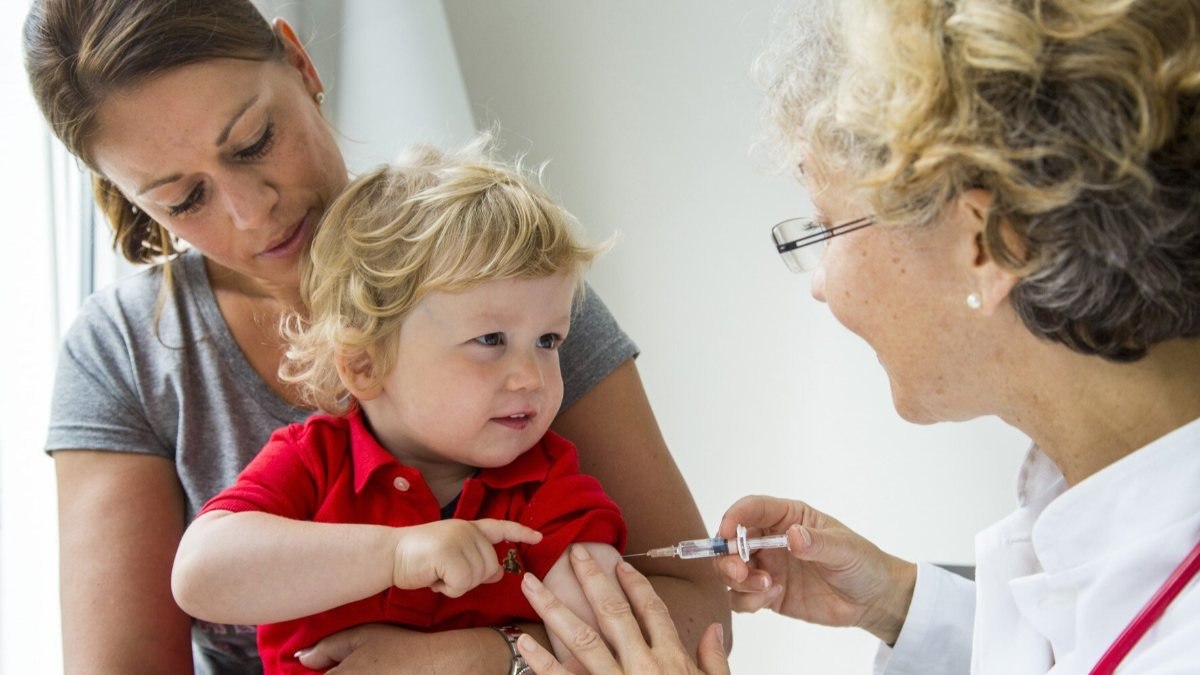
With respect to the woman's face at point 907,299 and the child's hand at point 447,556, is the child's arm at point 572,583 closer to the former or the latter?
the child's hand at point 447,556

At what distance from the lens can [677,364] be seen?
2.93 m

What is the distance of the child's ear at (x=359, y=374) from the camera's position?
1.58 metres

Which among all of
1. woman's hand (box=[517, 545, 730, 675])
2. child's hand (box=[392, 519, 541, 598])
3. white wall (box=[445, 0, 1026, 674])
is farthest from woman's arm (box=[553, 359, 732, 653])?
white wall (box=[445, 0, 1026, 674])

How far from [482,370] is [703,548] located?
393mm

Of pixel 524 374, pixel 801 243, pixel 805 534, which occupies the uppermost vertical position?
pixel 801 243

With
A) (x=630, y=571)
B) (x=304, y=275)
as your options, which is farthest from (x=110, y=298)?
(x=630, y=571)

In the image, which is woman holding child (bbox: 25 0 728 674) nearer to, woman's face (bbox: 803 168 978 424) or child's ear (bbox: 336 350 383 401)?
child's ear (bbox: 336 350 383 401)

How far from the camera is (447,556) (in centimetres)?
134

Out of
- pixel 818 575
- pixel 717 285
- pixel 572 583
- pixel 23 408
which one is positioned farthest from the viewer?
pixel 717 285

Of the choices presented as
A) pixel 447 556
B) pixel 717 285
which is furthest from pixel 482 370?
pixel 717 285

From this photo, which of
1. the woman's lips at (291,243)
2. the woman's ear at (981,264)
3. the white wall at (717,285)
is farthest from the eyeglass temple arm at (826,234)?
the white wall at (717,285)

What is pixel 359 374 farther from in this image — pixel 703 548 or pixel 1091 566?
pixel 1091 566

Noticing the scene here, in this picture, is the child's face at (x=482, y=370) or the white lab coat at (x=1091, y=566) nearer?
the white lab coat at (x=1091, y=566)

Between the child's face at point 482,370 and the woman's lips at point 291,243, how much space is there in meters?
0.30
